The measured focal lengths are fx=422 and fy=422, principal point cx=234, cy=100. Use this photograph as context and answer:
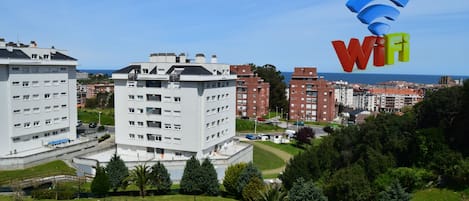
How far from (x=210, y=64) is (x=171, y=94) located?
4.34m

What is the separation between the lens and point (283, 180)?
27578mm

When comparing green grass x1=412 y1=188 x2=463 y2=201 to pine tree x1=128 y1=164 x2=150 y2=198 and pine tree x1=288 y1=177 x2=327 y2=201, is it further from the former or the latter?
pine tree x1=128 y1=164 x2=150 y2=198

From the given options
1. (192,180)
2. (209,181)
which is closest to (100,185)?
(192,180)

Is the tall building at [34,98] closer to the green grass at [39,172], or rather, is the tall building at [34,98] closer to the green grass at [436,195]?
the green grass at [39,172]

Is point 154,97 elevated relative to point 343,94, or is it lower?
elevated

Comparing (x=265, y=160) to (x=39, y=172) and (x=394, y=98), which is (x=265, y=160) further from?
(x=394, y=98)

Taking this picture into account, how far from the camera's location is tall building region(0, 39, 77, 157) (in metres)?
30.9

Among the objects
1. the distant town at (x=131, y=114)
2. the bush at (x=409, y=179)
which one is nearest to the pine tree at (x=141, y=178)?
the distant town at (x=131, y=114)

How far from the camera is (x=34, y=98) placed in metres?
33.2

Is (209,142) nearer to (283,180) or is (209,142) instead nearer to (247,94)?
(283,180)

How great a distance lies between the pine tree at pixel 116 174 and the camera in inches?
969

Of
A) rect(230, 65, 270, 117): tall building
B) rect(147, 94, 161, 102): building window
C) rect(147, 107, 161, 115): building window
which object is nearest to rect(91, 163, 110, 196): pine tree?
rect(147, 107, 161, 115): building window

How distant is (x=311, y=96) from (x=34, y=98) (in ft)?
143

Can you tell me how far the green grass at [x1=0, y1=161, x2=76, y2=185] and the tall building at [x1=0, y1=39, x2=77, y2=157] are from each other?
2250 mm
